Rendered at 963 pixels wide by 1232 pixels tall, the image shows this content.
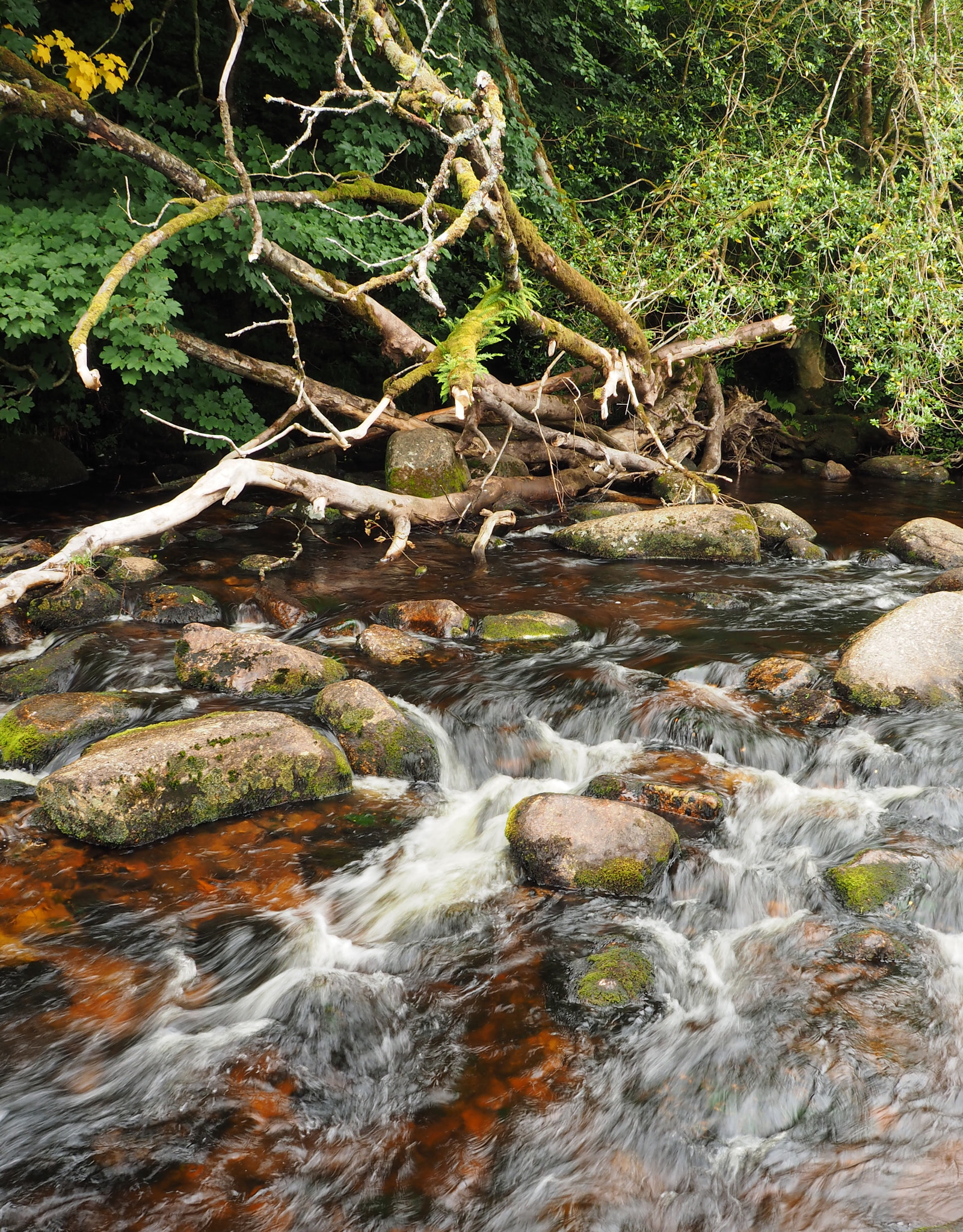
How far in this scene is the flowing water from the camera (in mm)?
2812

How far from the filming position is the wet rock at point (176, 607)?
743cm

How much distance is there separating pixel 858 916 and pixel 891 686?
88.4 inches

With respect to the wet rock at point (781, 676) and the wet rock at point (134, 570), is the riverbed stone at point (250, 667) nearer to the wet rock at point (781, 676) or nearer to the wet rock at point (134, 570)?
the wet rock at point (134, 570)

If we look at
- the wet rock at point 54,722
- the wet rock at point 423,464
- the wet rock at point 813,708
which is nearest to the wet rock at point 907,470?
the wet rock at point 423,464

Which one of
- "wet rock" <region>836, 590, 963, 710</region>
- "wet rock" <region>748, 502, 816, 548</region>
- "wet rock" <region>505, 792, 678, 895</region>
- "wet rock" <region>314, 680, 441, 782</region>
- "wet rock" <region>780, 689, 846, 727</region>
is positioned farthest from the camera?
"wet rock" <region>748, 502, 816, 548</region>

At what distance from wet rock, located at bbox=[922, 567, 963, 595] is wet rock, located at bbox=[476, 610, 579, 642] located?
12.1ft

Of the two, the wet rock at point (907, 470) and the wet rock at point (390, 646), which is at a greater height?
the wet rock at point (907, 470)

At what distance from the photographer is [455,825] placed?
4.87 meters

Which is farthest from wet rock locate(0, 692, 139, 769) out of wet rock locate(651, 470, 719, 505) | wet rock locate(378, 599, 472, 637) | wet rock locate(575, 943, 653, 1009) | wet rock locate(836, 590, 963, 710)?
wet rock locate(651, 470, 719, 505)

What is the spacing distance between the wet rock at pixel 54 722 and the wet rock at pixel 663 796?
3.18 metres

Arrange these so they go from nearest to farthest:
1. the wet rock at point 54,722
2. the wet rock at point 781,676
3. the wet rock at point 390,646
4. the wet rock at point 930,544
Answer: the wet rock at point 54,722
the wet rock at point 781,676
the wet rock at point 390,646
the wet rock at point 930,544

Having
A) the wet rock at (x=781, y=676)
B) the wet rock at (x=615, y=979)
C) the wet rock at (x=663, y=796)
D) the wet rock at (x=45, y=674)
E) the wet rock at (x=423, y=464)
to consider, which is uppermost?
the wet rock at (x=423, y=464)

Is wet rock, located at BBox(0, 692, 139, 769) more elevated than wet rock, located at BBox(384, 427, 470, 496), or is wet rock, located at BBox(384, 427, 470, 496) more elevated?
wet rock, located at BBox(384, 427, 470, 496)

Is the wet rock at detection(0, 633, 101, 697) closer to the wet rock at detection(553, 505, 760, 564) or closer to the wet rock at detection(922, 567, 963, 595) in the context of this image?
the wet rock at detection(553, 505, 760, 564)
